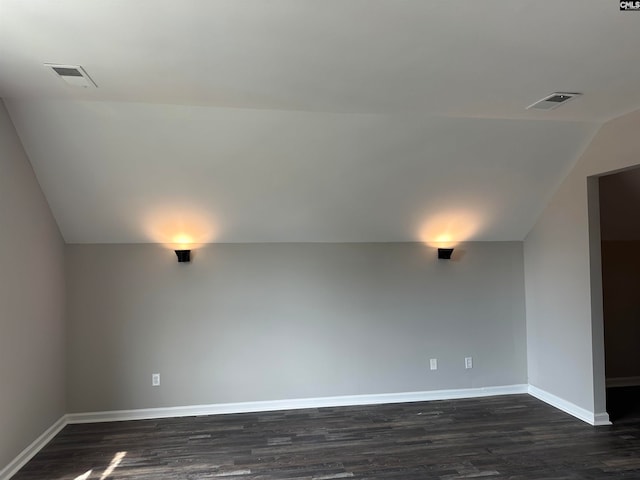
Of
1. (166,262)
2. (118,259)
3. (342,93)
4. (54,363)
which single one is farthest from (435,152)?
(54,363)

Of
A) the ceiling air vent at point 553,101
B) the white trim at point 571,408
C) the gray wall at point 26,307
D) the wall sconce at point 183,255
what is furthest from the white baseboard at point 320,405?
the ceiling air vent at point 553,101

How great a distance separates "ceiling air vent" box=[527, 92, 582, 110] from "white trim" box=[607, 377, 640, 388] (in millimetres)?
3397

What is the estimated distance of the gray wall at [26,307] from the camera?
109 inches

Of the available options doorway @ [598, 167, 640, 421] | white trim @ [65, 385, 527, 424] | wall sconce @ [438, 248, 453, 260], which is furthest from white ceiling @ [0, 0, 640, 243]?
white trim @ [65, 385, 527, 424]

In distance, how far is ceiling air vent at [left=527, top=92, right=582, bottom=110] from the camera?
273cm

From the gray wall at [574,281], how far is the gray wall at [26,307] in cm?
458

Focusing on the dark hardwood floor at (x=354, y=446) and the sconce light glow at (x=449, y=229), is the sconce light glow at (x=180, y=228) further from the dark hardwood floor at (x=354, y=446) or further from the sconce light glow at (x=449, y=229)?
the sconce light glow at (x=449, y=229)

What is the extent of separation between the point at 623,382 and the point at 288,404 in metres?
3.80

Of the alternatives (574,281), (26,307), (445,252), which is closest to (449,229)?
(445,252)

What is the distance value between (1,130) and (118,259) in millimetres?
1432

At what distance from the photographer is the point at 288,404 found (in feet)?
12.9

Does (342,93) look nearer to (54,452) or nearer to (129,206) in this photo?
(129,206)

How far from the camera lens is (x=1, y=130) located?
275 centimetres

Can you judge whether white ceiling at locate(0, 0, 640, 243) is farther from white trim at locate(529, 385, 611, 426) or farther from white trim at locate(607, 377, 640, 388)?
white trim at locate(607, 377, 640, 388)
